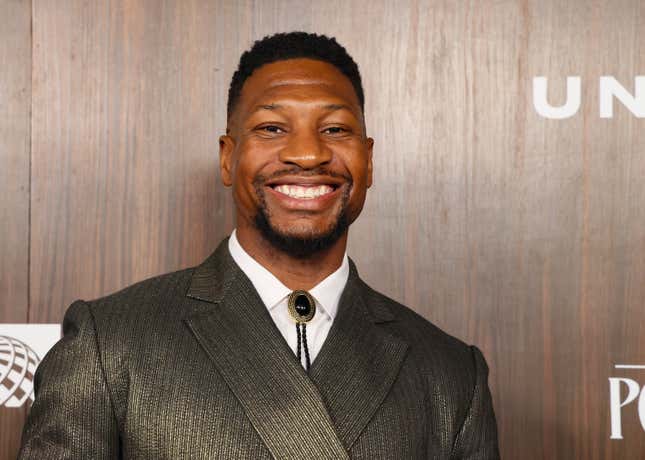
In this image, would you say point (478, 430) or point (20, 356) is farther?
point (20, 356)

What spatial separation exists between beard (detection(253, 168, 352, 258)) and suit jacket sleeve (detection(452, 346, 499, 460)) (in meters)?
0.31

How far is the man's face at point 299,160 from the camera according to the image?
1.26 m

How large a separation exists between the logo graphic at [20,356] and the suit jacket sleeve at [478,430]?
792 millimetres

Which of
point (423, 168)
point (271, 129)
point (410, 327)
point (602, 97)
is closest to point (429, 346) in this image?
point (410, 327)

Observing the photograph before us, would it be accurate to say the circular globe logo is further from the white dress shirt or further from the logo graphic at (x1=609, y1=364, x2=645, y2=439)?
the logo graphic at (x1=609, y1=364, x2=645, y2=439)

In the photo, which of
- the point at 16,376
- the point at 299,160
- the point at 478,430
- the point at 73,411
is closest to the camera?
the point at 73,411

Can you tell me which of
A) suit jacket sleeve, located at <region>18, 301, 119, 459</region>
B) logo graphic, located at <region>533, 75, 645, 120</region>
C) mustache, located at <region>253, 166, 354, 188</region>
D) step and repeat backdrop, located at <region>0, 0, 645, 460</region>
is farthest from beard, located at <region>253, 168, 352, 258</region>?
logo graphic, located at <region>533, 75, 645, 120</region>

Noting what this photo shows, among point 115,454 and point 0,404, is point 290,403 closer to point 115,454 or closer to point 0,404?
point 115,454

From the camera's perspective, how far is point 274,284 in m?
1.29

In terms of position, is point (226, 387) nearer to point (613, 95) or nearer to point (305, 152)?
point (305, 152)

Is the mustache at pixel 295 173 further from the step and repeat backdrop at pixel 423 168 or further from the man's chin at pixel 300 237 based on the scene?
the step and repeat backdrop at pixel 423 168

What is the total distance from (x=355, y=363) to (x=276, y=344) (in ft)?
0.38

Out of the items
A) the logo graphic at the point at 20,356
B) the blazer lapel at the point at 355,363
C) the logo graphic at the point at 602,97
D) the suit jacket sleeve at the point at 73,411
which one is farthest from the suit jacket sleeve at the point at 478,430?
the logo graphic at the point at 20,356

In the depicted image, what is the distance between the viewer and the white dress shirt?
128 centimetres
